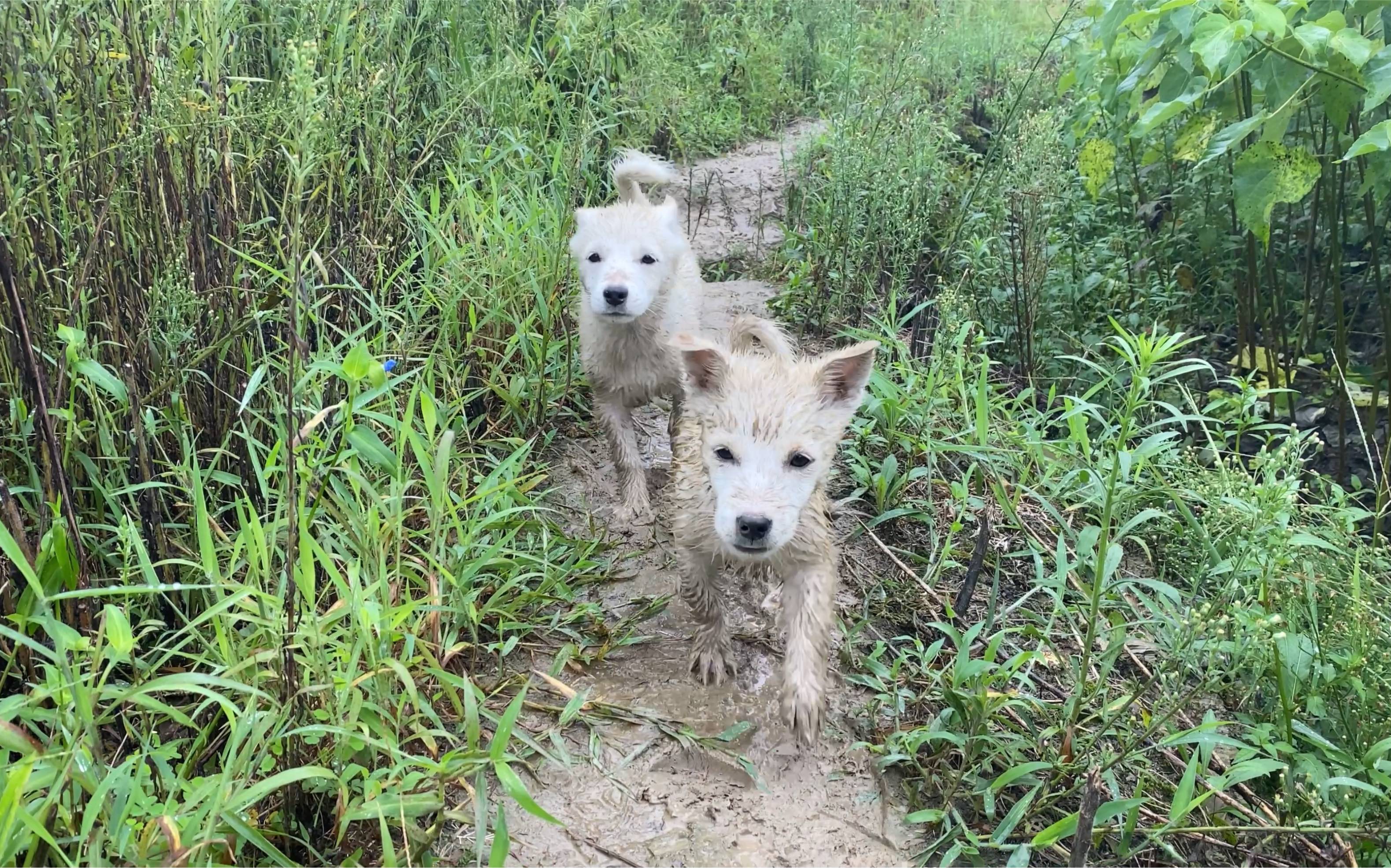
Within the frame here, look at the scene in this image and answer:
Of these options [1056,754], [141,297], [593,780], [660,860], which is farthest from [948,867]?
[141,297]

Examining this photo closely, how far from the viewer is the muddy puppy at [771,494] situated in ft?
8.23

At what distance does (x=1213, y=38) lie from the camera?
2674mm

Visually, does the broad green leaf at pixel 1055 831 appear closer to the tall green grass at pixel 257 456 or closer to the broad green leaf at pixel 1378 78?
the tall green grass at pixel 257 456

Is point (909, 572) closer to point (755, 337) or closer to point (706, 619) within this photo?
point (706, 619)

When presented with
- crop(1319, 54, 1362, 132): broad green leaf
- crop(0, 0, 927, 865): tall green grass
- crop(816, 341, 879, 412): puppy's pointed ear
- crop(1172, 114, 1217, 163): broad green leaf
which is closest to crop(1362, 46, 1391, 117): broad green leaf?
crop(1319, 54, 1362, 132): broad green leaf

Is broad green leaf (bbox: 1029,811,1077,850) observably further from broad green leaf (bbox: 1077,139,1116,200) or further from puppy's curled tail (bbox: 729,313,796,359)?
broad green leaf (bbox: 1077,139,1116,200)

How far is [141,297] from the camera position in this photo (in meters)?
2.63

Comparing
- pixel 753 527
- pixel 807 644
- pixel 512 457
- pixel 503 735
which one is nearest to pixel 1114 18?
pixel 753 527

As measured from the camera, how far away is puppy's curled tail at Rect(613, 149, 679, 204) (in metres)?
4.38

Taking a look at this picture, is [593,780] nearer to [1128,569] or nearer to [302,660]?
[302,660]

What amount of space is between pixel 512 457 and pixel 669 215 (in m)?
1.61

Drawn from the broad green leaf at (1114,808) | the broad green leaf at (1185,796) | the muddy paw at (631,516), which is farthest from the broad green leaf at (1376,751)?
the muddy paw at (631,516)

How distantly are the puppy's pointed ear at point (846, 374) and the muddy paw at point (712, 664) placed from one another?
840 mm

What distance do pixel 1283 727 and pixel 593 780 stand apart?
73.2 inches
